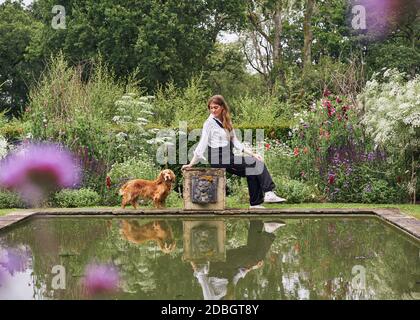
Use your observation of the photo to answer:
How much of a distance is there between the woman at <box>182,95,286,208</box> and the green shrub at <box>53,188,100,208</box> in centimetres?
205

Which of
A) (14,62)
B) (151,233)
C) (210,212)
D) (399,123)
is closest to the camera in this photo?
(151,233)

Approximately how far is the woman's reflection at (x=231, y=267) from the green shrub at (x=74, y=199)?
4.08 metres

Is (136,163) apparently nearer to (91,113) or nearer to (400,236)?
(91,113)

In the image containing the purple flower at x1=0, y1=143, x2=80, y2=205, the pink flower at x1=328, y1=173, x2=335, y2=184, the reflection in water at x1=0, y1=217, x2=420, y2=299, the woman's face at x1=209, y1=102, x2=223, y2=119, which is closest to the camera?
the reflection in water at x1=0, y1=217, x2=420, y2=299

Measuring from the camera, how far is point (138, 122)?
42.4 ft

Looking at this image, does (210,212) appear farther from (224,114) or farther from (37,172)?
(37,172)

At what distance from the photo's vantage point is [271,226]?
26.3 ft

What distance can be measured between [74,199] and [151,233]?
3406 millimetres

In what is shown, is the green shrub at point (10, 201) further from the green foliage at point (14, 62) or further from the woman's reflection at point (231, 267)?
the green foliage at point (14, 62)

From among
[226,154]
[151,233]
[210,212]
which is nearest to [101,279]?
[151,233]

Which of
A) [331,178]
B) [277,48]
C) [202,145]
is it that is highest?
[277,48]

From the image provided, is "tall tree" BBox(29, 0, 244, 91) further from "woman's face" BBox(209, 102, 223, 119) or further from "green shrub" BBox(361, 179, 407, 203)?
"woman's face" BBox(209, 102, 223, 119)

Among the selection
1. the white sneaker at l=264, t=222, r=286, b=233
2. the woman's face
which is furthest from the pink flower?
the white sneaker at l=264, t=222, r=286, b=233

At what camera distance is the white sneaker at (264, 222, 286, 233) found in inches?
301
